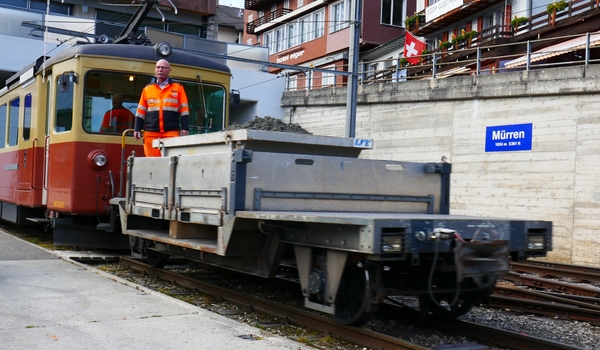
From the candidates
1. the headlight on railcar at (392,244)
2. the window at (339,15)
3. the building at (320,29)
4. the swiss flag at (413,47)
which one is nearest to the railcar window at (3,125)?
the headlight on railcar at (392,244)

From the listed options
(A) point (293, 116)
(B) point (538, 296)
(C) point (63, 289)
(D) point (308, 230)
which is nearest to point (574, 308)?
(B) point (538, 296)

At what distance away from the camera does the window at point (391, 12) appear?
37688 mm

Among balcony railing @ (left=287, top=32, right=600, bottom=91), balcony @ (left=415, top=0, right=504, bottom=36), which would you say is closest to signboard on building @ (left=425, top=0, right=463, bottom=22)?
balcony @ (left=415, top=0, right=504, bottom=36)

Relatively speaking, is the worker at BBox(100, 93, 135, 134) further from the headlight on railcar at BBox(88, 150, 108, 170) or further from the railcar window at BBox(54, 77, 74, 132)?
the railcar window at BBox(54, 77, 74, 132)

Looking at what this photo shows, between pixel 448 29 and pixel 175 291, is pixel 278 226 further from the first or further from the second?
pixel 448 29

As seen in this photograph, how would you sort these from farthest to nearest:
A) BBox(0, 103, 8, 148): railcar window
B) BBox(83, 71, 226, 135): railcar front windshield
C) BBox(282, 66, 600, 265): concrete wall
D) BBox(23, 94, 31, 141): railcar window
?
BBox(282, 66, 600, 265): concrete wall, BBox(0, 103, 8, 148): railcar window, BBox(23, 94, 31, 141): railcar window, BBox(83, 71, 226, 135): railcar front windshield

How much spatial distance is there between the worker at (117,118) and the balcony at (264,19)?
115ft

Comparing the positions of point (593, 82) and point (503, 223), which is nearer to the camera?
point (503, 223)

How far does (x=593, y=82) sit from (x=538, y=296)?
24.0 ft

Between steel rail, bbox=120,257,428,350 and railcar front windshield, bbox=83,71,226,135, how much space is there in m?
2.17

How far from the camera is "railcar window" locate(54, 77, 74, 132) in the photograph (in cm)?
1015

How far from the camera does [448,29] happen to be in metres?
33.5

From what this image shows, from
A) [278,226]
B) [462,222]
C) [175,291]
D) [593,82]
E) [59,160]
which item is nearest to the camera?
[462,222]

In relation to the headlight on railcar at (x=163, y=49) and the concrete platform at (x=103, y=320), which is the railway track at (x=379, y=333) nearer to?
the concrete platform at (x=103, y=320)
